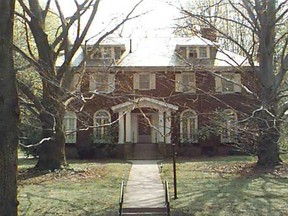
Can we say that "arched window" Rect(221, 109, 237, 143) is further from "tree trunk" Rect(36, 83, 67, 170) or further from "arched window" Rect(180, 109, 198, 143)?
"tree trunk" Rect(36, 83, 67, 170)

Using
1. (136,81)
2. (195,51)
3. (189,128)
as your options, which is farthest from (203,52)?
(189,128)

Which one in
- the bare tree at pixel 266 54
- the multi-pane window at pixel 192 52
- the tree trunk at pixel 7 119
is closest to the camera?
the tree trunk at pixel 7 119

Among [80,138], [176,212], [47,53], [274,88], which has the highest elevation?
[47,53]

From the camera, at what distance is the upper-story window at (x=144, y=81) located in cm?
2858

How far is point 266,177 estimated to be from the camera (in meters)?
16.6

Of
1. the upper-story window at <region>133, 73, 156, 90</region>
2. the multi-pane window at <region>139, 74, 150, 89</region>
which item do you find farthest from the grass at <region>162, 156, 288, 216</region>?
the multi-pane window at <region>139, 74, 150, 89</region>

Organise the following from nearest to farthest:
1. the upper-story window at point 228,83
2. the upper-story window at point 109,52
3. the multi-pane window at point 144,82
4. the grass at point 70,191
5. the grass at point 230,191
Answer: the grass at point 230,191
the grass at point 70,191
the upper-story window at point 228,83
the multi-pane window at point 144,82
the upper-story window at point 109,52

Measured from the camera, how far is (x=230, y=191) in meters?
13.3

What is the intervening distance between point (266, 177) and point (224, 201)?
5.52 metres

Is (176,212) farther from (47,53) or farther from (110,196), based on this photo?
(47,53)

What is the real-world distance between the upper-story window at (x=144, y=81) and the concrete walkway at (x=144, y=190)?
1046cm

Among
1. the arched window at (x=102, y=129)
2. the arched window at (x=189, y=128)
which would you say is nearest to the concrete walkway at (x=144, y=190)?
the arched window at (x=102, y=129)

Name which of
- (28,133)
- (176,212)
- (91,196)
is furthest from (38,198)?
(28,133)

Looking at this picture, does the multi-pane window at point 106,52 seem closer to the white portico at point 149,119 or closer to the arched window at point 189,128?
the white portico at point 149,119
